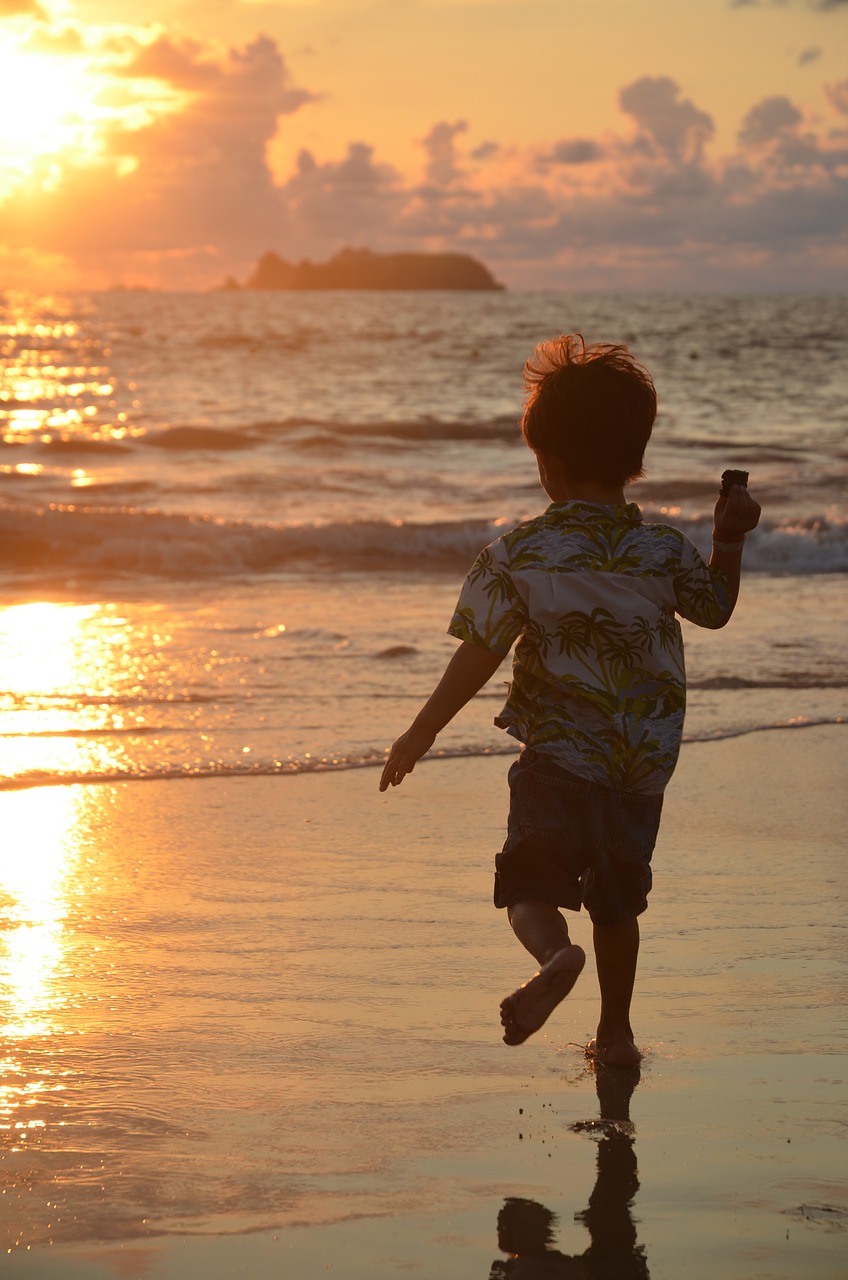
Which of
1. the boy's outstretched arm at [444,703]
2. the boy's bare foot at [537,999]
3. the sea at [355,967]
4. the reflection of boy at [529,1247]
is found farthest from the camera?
the boy's outstretched arm at [444,703]

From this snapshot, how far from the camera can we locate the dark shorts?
284 cm

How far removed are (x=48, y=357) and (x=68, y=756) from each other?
3727 centimetres

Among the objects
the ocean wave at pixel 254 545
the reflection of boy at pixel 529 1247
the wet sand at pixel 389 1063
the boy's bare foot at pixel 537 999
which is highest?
the ocean wave at pixel 254 545

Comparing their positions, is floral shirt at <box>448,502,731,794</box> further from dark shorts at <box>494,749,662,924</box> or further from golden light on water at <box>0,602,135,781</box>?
golden light on water at <box>0,602,135,781</box>

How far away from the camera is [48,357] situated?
40906mm

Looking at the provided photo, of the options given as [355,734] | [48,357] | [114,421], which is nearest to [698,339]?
[48,357]

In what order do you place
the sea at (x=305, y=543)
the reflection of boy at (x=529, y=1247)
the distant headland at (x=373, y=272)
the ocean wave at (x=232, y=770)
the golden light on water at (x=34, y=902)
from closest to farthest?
1. the reflection of boy at (x=529, y=1247)
2. the golden light on water at (x=34, y=902)
3. the ocean wave at (x=232, y=770)
4. the sea at (x=305, y=543)
5. the distant headland at (x=373, y=272)

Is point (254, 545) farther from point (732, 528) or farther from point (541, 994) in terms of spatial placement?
point (541, 994)

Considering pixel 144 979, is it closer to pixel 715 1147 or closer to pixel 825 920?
pixel 715 1147

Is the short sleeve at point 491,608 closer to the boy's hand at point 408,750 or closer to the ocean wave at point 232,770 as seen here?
the boy's hand at point 408,750

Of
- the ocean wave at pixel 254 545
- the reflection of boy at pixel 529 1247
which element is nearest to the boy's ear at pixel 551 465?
the reflection of boy at pixel 529 1247

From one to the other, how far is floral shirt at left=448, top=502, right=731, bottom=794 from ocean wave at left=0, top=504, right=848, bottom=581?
9100 mm

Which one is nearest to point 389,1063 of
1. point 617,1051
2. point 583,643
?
point 617,1051

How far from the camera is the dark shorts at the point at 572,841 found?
2836 mm
